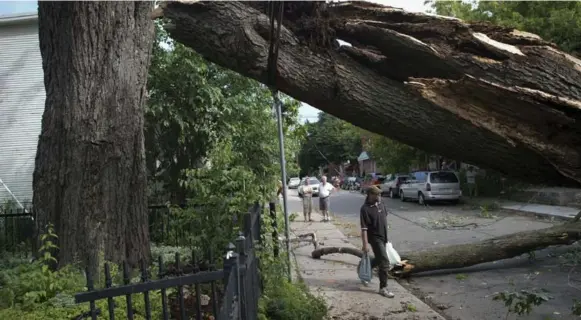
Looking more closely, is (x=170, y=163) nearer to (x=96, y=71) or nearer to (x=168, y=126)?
(x=168, y=126)

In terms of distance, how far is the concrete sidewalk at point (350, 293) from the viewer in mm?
6508

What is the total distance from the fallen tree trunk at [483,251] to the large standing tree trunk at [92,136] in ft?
13.8

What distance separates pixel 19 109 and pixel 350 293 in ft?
35.0

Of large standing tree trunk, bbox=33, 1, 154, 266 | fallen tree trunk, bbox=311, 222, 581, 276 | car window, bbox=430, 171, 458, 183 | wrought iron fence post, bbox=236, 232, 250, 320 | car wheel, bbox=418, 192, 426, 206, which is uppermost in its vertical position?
large standing tree trunk, bbox=33, 1, 154, 266

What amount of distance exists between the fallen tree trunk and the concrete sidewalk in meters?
0.58

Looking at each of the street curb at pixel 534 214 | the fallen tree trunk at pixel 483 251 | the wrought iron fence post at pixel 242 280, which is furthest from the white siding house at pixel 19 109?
the street curb at pixel 534 214

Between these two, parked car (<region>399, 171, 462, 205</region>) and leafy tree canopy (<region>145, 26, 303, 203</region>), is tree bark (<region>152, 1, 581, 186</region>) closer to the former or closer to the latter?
leafy tree canopy (<region>145, 26, 303, 203</region>)

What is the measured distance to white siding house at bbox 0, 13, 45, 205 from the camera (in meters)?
13.7

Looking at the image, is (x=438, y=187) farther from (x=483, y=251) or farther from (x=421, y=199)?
(x=483, y=251)

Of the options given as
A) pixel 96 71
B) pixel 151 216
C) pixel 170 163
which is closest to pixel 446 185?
pixel 170 163

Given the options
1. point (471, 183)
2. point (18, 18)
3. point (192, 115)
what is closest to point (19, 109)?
point (18, 18)

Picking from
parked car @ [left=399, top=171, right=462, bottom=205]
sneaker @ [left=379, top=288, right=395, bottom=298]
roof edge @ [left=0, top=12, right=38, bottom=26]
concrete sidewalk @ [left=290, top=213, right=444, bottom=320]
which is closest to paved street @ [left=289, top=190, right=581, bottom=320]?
concrete sidewalk @ [left=290, top=213, right=444, bottom=320]

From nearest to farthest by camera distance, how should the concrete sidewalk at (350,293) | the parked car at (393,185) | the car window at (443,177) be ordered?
the concrete sidewalk at (350,293) → the car window at (443,177) → the parked car at (393,185)

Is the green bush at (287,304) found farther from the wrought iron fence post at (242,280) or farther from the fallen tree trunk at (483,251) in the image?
the fallen tree trunk at (483,251)
